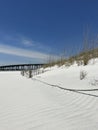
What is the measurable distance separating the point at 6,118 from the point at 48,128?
0.57 m

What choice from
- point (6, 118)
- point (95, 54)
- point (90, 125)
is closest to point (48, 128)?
point (90, 125)

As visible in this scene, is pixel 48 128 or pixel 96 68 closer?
pixel 48 128

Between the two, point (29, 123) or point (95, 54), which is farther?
point (95, 54)

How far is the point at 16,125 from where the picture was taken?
2.02 meters

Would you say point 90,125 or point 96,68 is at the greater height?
point 96,68

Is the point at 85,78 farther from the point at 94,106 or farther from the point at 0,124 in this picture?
the point at 0,124

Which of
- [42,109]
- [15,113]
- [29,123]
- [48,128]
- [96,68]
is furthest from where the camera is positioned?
[96,68]

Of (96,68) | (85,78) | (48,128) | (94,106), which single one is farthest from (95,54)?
(48,128)

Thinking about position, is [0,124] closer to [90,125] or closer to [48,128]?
[48,128]

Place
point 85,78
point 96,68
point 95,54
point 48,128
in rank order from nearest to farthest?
point 48,128 < point 85,78 < point 96,68 < point 95,54

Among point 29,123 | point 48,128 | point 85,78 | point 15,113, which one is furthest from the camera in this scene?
point 85,78

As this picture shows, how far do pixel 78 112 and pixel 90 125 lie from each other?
1.85 ft

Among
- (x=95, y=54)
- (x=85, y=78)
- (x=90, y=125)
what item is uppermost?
(x=95, y=54)

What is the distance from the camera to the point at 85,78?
5402 mm
